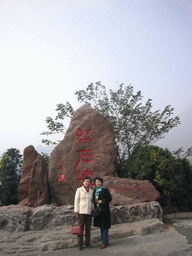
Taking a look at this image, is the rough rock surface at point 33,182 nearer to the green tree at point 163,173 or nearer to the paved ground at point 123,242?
the paved ground at point 123,242

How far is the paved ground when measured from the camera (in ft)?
10.9

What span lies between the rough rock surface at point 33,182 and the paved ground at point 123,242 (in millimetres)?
1459

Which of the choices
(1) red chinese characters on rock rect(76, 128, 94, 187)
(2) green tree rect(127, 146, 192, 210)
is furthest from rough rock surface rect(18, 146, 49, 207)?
(2) green tree rect(127, 146, 192, 210)

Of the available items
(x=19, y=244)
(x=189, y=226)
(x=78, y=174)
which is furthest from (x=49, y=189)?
(x=189, y=226)

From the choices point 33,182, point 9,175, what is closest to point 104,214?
point 33,182

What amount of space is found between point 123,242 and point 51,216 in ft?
5.77

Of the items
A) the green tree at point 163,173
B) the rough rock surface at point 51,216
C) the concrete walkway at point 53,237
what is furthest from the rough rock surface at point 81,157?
the concrete walkway at point 53,237

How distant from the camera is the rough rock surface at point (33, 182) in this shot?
5.75 metres

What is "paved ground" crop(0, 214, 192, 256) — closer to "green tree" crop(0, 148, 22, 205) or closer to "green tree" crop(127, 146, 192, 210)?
"green tree" crop(127, 146, 192, 210)

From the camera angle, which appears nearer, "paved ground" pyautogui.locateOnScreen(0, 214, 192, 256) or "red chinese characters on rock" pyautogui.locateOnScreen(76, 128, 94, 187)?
"paved ground" pyautogui.locateOnScreen(0, 214, 192, 256)

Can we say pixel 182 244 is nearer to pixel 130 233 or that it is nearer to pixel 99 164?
pixel 130 233

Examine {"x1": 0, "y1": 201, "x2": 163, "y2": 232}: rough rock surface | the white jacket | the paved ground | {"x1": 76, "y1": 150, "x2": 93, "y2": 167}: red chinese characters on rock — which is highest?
{"x1": 76, "y1": 150, "x2": 93, "y2": 167}: red chinese characters on rock

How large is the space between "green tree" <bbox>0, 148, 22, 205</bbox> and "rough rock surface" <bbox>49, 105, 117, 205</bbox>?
4.35 ft

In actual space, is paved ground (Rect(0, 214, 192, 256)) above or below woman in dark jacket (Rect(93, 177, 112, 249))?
below
